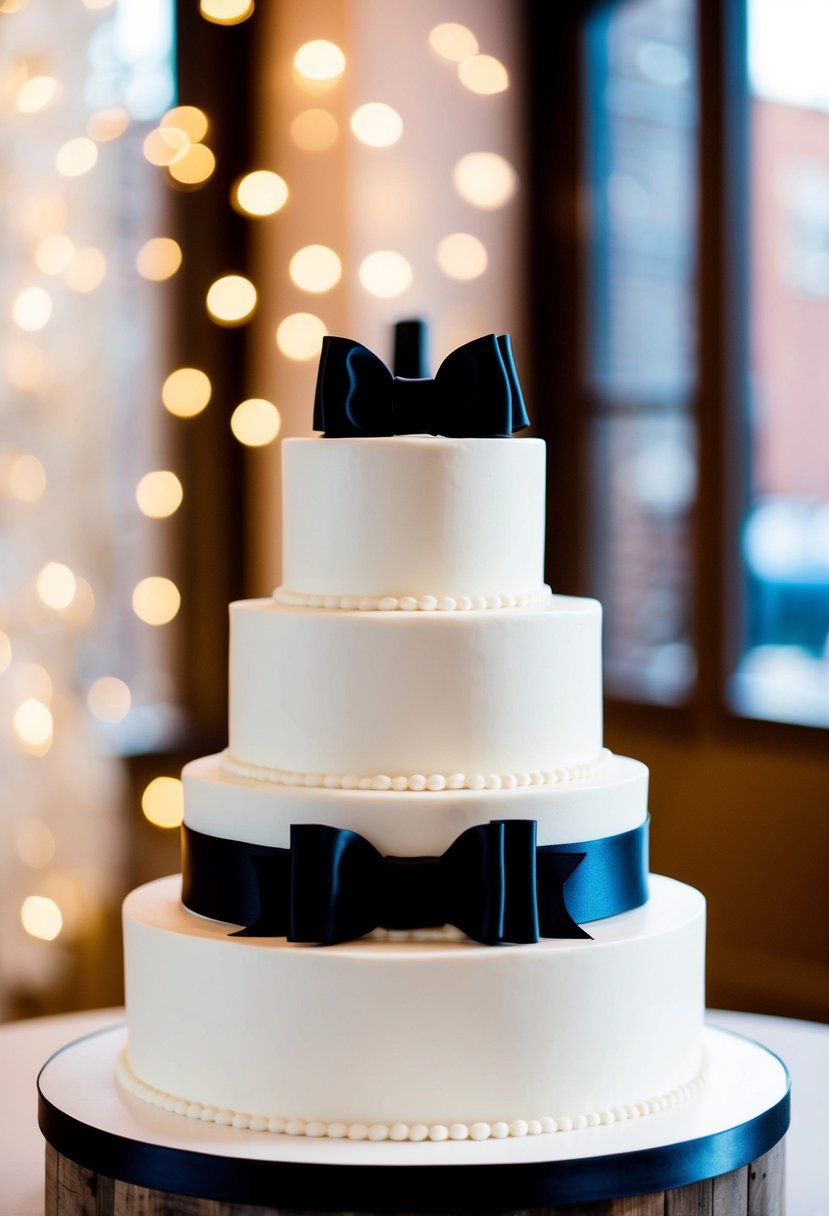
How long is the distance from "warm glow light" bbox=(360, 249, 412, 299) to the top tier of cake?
232 cm

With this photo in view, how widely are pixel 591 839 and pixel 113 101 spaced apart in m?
2.74

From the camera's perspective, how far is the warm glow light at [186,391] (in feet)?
13.0

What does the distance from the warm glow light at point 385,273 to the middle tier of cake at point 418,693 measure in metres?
2.41

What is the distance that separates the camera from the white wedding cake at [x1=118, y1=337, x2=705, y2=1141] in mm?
1370

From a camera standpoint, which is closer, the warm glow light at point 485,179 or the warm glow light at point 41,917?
the warm glow light at point 41,917

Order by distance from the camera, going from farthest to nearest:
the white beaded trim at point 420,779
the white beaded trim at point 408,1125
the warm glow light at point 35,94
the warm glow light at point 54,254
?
the warm glow light at point 54,254
the warm glow light at point 35,94
the white beaded trim at point 420,779
the white beaded trim at point 408,1125

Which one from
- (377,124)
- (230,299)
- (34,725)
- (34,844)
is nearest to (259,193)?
(230,299)

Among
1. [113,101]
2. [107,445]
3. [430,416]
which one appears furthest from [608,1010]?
[113,101]

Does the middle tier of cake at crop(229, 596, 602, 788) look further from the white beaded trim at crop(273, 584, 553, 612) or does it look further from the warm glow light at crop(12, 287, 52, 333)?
the warm glow light at crop(12, 287, 52, 333)

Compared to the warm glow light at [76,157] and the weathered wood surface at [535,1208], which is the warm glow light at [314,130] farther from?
the weathered wood surface at [535,1208]

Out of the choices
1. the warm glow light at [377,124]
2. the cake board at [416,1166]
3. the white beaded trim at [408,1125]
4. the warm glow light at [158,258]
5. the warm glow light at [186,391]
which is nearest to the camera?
the cake board at [416,1166]

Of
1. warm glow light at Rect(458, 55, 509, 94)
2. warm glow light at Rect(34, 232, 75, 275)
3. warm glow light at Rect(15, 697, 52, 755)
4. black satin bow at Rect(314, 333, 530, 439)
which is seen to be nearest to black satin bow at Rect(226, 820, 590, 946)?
black satin bow at Rect(314, 333, 530, 439)

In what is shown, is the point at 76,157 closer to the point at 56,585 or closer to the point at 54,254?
the point at 54,254

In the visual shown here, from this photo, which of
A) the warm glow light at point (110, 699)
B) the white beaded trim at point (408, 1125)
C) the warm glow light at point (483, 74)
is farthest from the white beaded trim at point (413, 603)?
the warm glow light at point (483, 74)
